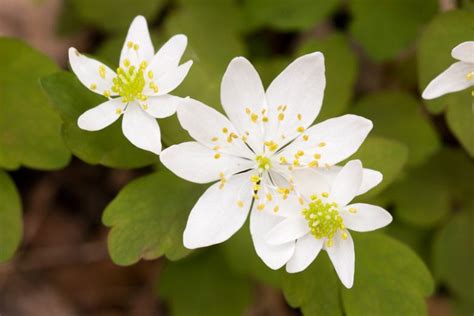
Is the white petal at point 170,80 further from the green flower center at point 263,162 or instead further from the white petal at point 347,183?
the white petal at point 347,183

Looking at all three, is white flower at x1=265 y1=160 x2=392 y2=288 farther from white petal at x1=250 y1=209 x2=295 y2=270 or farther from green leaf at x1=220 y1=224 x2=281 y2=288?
green leaf at x1=220 y1=224 x2=281 y2=288

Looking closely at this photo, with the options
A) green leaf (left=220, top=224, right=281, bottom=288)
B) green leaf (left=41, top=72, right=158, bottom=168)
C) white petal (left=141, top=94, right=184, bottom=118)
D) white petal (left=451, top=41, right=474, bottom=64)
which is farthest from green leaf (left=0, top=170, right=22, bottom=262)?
white petal (left=451, top=41, right=474, bottom=64)

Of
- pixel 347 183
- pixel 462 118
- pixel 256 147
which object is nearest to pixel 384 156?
pixel 462 118

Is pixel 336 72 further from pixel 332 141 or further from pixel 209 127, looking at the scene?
pixel 209 127

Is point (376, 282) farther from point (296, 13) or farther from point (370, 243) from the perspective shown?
point (296, 13)

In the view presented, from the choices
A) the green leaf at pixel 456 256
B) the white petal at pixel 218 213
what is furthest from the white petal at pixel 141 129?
the green leaf at pixel 456 256

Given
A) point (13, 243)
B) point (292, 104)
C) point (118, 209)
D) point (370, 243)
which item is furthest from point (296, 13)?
point (13, 243)
